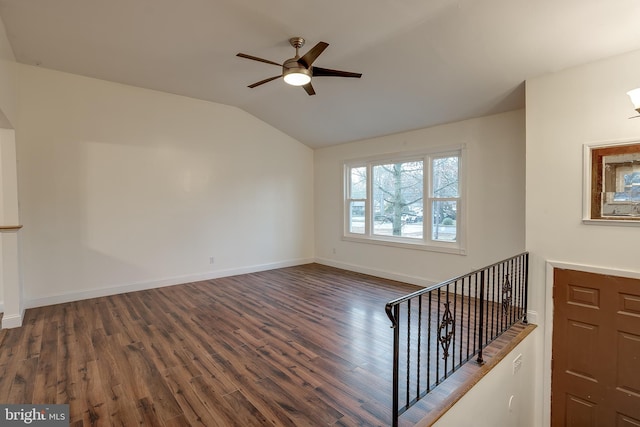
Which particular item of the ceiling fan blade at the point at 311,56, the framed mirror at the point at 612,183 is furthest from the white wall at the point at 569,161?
the ceiling fan blade at the point at 311,56

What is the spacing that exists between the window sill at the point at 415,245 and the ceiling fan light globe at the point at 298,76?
10.6 feet

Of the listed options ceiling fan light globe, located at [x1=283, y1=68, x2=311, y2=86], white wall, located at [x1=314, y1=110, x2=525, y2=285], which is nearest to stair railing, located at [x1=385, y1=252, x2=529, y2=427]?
white wall, located at [x1=314, y1=110, x2=525, y2=285]

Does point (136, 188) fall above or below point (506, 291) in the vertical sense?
above

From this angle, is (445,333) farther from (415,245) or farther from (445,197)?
(445,197)

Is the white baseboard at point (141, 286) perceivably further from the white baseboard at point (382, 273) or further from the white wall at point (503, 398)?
the white wall at point (503, 398)

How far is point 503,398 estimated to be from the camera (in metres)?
2.88

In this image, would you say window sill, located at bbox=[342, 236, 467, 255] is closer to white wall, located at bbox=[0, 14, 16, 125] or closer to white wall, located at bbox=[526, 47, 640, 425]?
white wall, located at bbox=[526, 47, 640, 425]

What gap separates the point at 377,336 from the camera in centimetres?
320

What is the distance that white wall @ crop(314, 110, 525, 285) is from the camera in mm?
3984

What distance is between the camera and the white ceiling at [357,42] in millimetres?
2641

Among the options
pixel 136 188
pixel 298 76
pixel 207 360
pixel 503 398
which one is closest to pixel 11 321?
pixel 136 188

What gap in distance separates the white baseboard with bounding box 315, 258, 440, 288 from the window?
21.2 inches

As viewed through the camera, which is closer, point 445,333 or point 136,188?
point 445,333

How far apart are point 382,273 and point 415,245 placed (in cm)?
90
